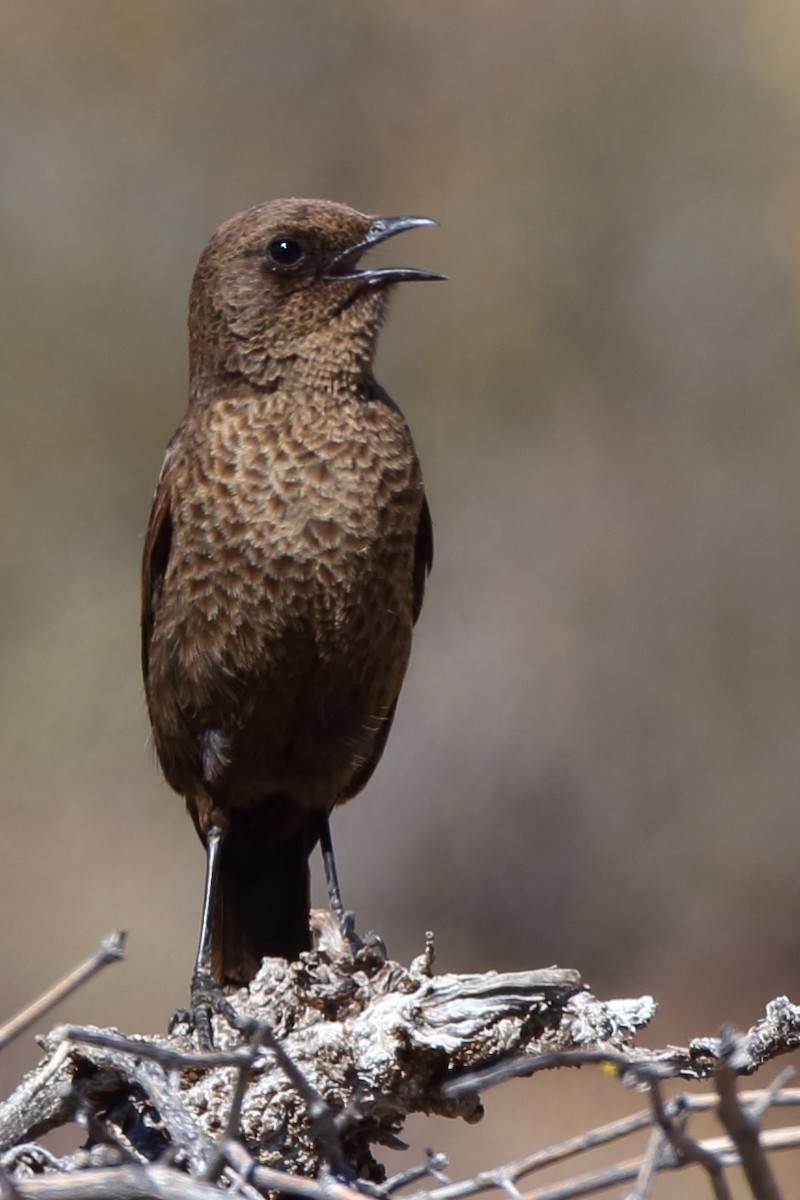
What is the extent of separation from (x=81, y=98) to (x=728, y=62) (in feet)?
12.9

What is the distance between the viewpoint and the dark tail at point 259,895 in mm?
5012

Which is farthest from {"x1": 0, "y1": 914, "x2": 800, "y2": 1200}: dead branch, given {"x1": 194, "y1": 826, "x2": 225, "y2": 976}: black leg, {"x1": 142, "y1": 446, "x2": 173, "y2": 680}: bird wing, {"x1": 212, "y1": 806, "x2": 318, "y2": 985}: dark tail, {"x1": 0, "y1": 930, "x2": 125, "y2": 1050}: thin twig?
{"x1": 142, "y1": 446, "x2": 173, "y2": 680}: bird wing

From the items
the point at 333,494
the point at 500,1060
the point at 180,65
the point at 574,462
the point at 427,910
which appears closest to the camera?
the point at 500,1060

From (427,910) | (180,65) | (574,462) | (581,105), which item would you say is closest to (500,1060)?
(427,910)

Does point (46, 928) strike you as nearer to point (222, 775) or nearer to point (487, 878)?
point (487, 878)

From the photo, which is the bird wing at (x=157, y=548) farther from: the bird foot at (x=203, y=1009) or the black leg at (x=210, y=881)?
the bird foot at (x=203, y=1009)

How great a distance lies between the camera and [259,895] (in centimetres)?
509

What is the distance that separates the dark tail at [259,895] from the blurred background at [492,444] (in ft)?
14.0

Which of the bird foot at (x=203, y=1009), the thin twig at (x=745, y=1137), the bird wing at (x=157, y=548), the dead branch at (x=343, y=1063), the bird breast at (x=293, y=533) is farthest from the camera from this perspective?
the bird wing at (x=157, y=548)

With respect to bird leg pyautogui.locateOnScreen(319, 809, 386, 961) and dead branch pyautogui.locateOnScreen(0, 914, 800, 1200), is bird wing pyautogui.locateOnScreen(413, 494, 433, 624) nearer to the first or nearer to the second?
bird leg pyautogui.locateOnScreen(319, 809, 386, 961)

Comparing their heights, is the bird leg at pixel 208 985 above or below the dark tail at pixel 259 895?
below

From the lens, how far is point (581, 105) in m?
11.3

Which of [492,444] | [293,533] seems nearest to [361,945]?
[293,533]

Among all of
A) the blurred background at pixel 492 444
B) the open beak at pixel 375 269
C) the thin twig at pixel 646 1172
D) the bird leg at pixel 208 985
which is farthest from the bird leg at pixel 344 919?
the blurred background at pixel 492 444
